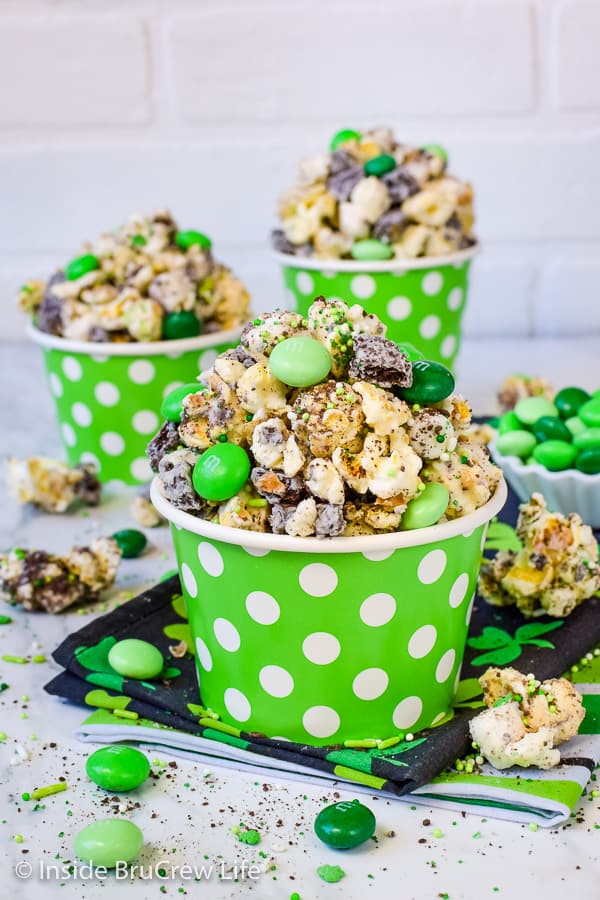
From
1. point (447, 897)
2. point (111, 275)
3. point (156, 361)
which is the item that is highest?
point (111, 275)

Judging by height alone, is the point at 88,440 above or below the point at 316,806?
above

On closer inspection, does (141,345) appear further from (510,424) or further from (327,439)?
(327,439)

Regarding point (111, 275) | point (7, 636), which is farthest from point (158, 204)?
point (7, 636)

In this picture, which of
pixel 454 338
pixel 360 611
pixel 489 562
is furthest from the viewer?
pixel 454 338

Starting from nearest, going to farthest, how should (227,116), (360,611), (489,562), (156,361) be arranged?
(360,611) < (489,562) < (156,361) < (227,116)

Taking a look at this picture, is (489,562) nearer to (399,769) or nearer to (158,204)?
(399,769)

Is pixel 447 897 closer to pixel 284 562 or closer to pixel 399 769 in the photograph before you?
pixel 399 769

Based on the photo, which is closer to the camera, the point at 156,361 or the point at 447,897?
the point at 447,897
